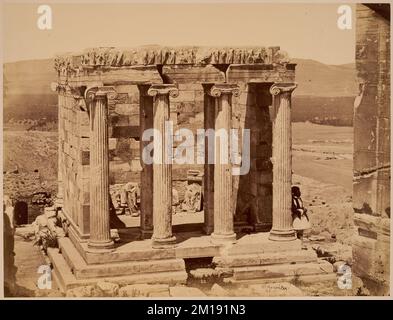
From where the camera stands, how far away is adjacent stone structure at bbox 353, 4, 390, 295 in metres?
17.8

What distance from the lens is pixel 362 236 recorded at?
60.4ft

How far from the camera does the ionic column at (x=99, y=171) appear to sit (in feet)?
57.0

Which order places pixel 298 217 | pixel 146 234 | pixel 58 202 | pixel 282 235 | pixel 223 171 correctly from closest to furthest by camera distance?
pixel 223 171, pixel 282 235, pixel 146 234, pixel 298 217, pixel 58 202

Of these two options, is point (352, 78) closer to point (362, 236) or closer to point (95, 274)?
point (362, 236)

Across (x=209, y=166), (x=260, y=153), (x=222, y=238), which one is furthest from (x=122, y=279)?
(x=260, y=153)

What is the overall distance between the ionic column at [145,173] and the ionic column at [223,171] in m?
1.37

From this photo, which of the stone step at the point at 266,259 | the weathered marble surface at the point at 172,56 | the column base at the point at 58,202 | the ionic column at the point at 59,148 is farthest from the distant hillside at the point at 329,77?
the column base at the point at 58,202

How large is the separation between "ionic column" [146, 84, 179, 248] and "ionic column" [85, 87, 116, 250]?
0.98 metres

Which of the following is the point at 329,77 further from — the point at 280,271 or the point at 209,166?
the point at 280,271

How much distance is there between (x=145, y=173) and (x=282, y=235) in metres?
3.15

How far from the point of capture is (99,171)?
17.5m

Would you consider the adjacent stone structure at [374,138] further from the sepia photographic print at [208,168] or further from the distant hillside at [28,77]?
the distant hillside at [28,77]

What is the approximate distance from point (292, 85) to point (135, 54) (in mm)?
3313

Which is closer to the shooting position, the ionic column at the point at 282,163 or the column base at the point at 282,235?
the ionic column at the point at 282,163
